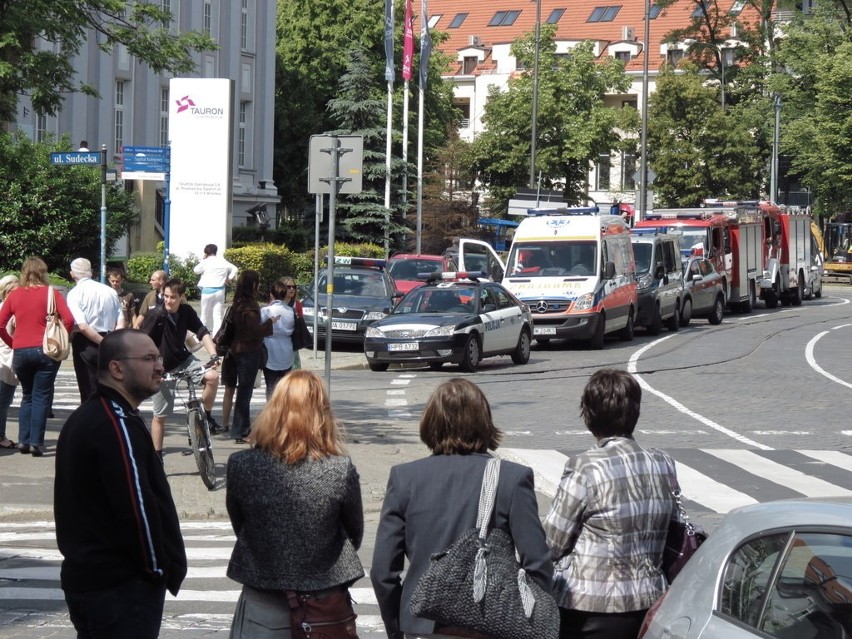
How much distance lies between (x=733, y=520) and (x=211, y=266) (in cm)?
2187

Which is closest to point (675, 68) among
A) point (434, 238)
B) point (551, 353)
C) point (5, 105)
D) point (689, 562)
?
point (434, 238)

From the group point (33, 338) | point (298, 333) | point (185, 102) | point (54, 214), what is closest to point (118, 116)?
point (185, 102)

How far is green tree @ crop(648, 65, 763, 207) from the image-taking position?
252 ft

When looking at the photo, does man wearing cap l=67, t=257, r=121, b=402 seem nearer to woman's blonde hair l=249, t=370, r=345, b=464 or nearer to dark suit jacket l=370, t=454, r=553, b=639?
woman's blonde hair l=249, t=370, r=345, b=464

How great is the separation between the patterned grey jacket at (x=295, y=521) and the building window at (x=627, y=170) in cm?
8588

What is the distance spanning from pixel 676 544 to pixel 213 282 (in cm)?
2140

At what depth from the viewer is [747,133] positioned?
77.2 meters

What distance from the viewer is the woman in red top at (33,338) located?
13023 mm

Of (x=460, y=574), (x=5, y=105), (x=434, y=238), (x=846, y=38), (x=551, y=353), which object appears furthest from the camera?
(x=846, y=38)

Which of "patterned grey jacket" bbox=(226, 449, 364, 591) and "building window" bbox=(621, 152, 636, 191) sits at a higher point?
"building window" bbox=(621, 152, 636, 191)

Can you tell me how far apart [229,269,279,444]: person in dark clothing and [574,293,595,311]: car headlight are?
575 inches

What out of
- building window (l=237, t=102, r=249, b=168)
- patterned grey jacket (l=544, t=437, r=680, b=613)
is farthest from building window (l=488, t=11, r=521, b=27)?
patterned grey jacket (l=544, t=437, r=680, b=613)

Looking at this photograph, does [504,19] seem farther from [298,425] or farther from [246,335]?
[298,425]

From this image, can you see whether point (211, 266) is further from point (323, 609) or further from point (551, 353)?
point (323, 609)
